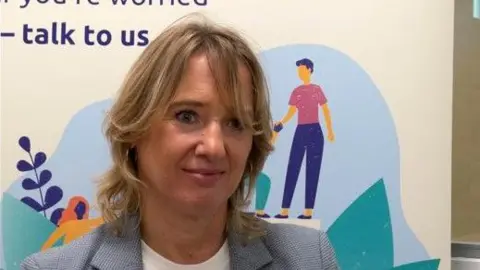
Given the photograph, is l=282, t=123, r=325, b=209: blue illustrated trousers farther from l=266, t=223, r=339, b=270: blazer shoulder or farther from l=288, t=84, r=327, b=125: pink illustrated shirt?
l=266, t=223, r=339, b=270: blazer shoulder

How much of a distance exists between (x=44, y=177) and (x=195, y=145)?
0.57 metres

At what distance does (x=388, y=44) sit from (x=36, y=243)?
0.99 metres

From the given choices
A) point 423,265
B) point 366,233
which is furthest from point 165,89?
point 423,265

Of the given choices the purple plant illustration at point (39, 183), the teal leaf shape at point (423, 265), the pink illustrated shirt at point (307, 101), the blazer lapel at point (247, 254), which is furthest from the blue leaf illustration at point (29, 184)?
the teal leaf shape at point (423, 265)

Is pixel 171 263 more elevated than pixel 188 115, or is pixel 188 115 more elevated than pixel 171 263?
pixel 188 115

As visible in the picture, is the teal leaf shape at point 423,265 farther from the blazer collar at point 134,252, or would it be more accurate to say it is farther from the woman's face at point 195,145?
the woman's face at point 195,145

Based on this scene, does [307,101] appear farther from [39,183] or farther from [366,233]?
[39,183]

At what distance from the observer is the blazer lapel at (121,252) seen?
1009 millimetres

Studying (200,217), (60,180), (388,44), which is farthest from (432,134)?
(60,180)

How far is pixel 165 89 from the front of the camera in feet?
3.07

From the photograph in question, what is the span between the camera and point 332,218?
4.39 ft

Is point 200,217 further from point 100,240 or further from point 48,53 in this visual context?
point 48,53

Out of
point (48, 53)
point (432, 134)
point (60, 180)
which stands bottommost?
point (60, 180)

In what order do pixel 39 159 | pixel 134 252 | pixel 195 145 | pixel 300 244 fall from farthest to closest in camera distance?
pixel 39 159 → pixel 300 244 → pixel 134 252 → pixel 195 145
